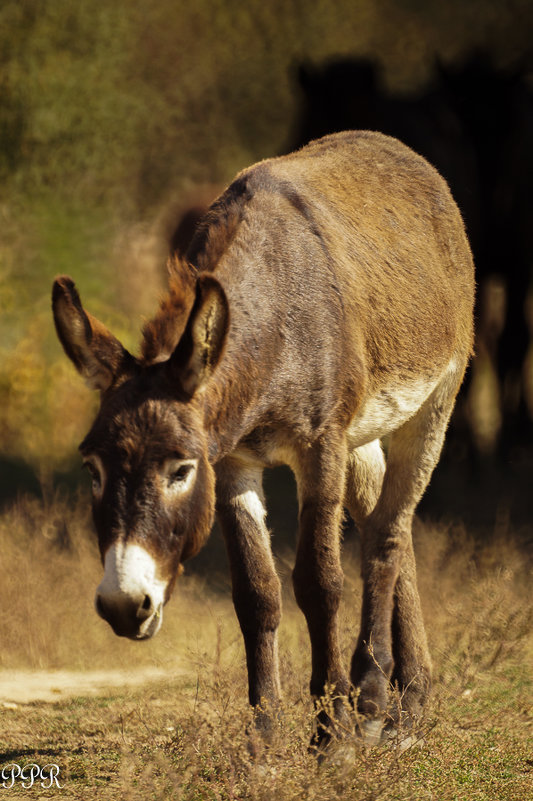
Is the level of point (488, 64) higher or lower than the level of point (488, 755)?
higher

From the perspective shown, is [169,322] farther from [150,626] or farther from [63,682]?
[63,682]

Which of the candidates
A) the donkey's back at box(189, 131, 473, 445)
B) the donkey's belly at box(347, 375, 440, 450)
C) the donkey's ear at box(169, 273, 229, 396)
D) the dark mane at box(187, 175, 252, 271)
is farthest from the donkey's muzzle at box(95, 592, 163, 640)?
the donkey's belly at box(347, 375, 440, 450)

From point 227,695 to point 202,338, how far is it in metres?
1.45

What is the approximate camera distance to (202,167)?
12977mm

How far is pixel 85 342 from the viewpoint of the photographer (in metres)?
3.64

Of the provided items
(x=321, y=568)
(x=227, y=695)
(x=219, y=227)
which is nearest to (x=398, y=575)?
(x=321, y=568)

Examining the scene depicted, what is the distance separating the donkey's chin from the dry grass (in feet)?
1.49

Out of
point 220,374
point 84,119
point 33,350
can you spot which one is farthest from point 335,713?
point 84,119

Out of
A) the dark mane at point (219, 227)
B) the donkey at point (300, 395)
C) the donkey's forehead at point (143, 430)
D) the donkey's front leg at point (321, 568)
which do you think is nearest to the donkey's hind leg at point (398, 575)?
the donkey at point (300, 395)

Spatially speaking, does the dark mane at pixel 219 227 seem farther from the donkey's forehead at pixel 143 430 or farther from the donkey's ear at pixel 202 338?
the donkey's forehead at pixel 143 430

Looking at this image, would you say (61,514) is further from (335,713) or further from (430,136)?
(430,136)

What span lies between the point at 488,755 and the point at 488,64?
756 centimetres

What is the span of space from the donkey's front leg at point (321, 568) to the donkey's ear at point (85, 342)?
1.01 metres

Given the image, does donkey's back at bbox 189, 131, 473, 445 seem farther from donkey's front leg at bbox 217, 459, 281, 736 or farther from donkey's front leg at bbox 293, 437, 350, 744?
donkey's front leg at bbox 217, 459, 281, 736
